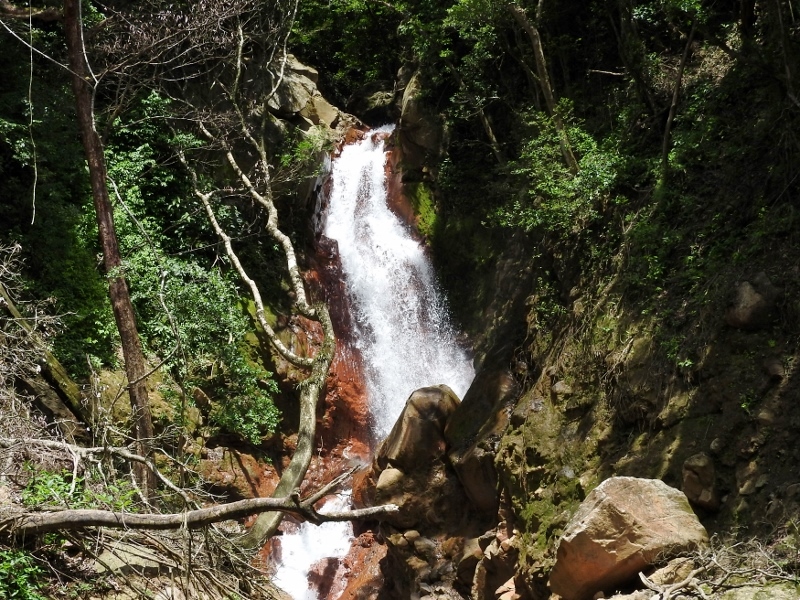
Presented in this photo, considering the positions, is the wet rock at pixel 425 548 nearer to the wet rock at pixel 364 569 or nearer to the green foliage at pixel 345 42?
the wet rock at pixel 364 569

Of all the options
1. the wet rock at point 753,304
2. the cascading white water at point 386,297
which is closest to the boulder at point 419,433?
the cascading white water at point 386,297

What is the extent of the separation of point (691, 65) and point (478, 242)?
6149mm

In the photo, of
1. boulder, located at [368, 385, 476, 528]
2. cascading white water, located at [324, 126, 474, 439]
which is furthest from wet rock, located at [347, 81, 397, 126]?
boulder, located at [368, 385, 476, 528]

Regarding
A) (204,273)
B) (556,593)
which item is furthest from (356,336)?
(556,593)

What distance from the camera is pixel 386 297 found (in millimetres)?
16469

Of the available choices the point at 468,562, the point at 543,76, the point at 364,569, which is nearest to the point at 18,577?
the point at 468,562

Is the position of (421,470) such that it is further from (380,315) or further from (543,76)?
(543,76)

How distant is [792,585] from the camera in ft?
17.6

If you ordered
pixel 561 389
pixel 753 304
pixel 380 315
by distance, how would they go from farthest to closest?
pixel 380 315
pixel 561 389
pixel 753 304

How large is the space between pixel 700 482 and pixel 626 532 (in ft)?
3.53

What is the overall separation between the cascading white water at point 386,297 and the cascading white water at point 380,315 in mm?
22

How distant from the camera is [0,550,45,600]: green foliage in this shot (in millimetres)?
5289

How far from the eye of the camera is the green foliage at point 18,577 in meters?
5.29

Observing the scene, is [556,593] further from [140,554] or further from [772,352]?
[140,554]
